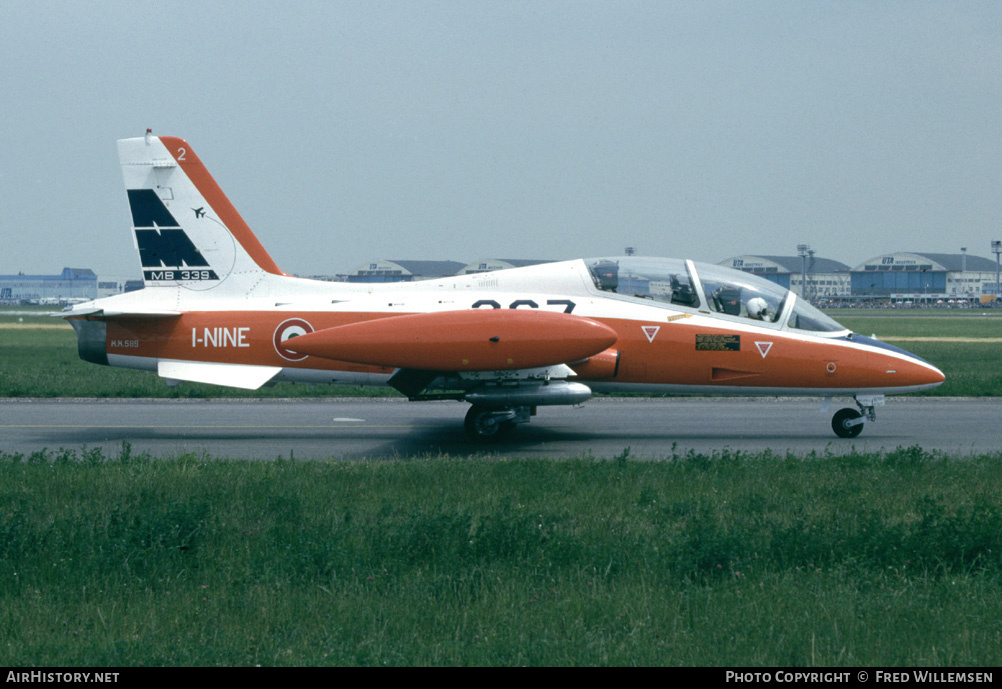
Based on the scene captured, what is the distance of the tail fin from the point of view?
16.6 metres

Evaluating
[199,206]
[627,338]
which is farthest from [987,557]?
[199,206]

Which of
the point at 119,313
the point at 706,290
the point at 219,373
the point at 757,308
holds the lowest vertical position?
the point at 219,373

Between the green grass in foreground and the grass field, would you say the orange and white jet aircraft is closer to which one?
the green grass in foreground

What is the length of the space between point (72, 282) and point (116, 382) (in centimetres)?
17887

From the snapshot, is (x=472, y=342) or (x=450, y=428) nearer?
(x=472, y=342)

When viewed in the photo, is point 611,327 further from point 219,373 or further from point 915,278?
point 915,278

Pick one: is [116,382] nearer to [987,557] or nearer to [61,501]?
[61,501]

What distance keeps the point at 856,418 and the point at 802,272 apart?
144 metres

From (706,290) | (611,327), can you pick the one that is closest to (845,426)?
(706,290)

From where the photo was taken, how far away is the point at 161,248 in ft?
54.6

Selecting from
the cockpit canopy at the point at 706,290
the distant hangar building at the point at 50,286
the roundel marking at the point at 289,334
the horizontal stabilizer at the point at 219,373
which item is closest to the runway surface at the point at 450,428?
the horizontal stabilizer at the point at 219,373

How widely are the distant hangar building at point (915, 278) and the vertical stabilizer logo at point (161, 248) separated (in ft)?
525

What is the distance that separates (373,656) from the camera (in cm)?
543

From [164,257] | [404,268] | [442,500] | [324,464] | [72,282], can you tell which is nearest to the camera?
[442,500]
